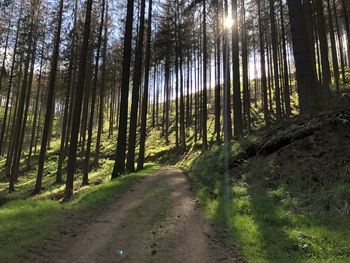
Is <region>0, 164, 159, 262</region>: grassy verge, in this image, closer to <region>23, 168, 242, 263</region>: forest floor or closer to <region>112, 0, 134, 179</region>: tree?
<region>23, 168, 242, 263</region>: forest floor

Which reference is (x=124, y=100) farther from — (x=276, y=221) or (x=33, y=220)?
(x=276, y=221)

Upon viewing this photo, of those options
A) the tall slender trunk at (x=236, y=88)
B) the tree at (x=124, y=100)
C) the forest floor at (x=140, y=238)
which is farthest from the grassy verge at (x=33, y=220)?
the tall slender trunk at (x=236, y=88)

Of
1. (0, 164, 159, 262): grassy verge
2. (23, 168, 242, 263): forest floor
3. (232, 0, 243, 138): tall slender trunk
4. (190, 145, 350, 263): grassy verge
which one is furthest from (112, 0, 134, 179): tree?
(190, 145, 350, 263): grassy verge

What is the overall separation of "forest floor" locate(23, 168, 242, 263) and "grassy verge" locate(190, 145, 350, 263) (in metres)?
0.42

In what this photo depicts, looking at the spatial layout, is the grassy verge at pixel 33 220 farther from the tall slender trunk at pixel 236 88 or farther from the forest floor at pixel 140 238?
the tall slender trunk at pixel 236 88

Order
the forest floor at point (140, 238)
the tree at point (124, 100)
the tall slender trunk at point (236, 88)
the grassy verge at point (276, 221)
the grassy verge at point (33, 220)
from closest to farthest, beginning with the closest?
A: the grassy verge at point (276, 221), the forest floor at point (140, 238), the grassy verge at point (33, 220), the tree at point (124, 100), the tall slender trunk at point (236, 88)

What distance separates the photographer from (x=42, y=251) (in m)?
6.04

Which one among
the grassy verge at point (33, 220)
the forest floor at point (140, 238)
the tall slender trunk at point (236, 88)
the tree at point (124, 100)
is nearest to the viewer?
the forest floor at point (140, 238)

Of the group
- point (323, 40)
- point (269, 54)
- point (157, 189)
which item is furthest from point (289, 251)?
point (269, 54)

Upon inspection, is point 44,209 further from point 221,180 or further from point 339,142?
point 339,142

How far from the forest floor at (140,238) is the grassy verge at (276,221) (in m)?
0.42

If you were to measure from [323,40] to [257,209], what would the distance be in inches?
582

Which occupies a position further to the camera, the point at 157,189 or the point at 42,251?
the point at 157,189

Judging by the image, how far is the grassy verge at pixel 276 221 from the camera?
529 centimetres
